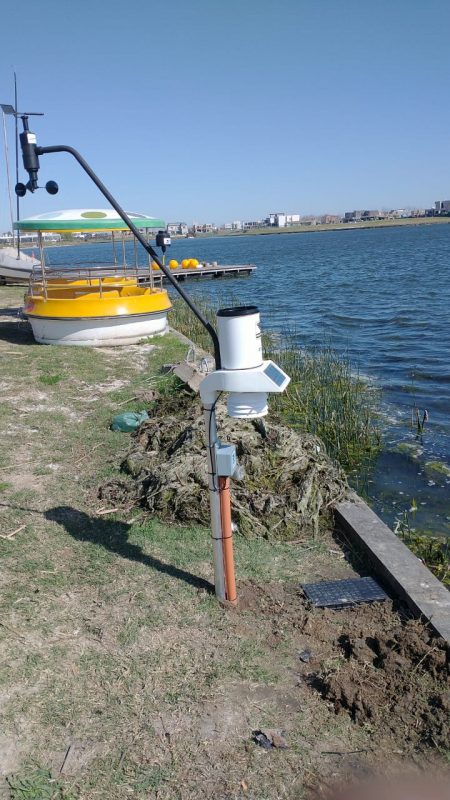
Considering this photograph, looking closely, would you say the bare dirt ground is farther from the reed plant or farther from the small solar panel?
the reed plant

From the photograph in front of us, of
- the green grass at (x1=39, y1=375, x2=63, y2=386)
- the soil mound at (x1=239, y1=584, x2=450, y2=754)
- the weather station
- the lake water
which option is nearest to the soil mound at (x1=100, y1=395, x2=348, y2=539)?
the soil mound at (x1=239, y1=584, x2=450, y2=754)

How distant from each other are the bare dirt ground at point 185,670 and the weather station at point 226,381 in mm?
526

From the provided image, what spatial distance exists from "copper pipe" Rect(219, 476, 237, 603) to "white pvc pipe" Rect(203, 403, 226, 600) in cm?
2

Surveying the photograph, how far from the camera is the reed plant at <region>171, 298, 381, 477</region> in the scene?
29.0ft

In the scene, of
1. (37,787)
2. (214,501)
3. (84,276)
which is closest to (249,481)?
(214,501)

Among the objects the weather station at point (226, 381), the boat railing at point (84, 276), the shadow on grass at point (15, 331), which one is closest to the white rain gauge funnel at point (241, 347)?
the weather station at point (226, 381)

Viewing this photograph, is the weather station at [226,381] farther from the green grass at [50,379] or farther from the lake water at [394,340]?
the green grass at [50,379]

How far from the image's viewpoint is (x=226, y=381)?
396 cm

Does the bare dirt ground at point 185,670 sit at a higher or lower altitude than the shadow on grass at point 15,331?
lower

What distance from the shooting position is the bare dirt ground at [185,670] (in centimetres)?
320

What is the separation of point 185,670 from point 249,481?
→ 7.83 ft

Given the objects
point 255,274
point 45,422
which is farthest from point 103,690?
point 255,274

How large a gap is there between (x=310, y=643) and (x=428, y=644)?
0.74 meters

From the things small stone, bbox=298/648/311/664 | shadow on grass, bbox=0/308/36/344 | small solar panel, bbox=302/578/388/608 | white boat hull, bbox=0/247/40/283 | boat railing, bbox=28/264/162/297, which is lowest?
small stone, bbox=298/648/311/664
